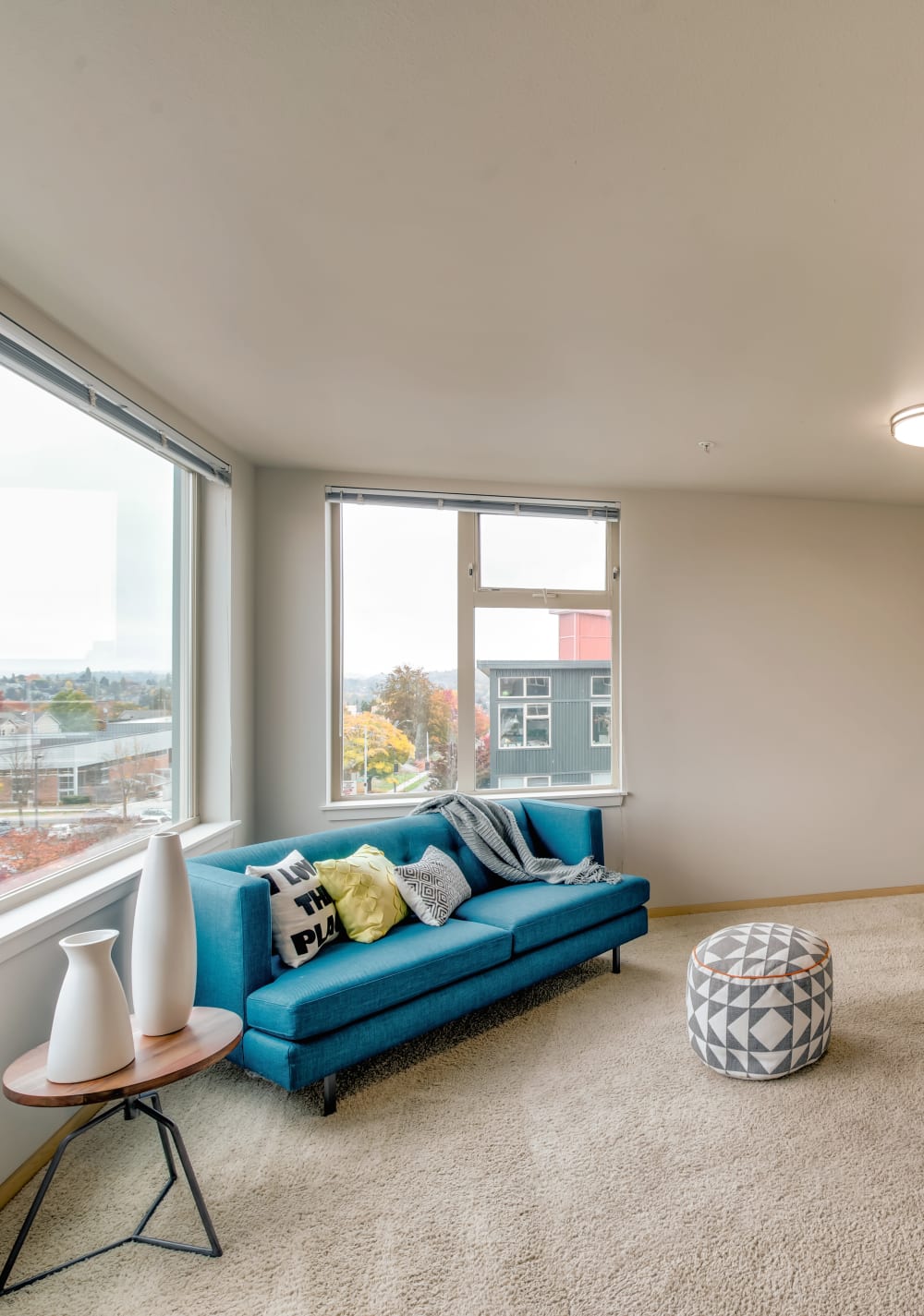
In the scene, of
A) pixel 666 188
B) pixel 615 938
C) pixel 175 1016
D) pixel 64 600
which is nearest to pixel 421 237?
pixel 666 188

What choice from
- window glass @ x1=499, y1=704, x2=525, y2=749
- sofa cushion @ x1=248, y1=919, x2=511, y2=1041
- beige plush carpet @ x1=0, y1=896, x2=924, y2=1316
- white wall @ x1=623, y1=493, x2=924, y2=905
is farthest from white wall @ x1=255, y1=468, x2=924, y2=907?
sofa cushion @ x1=248, y1=919, x2=511, y2=1041

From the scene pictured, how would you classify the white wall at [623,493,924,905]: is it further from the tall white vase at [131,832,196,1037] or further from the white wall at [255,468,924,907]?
the tall white vase at [131,832,196,1037]

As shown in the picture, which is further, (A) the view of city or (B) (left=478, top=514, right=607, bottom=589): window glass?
(B) (left=478, top=514, right=607, bottom=589): window glass

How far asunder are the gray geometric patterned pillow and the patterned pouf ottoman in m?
1.02

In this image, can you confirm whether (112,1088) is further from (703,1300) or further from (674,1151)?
(674,1151)

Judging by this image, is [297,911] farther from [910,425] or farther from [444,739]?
[910,425]

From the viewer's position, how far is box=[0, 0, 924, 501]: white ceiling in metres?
1.28

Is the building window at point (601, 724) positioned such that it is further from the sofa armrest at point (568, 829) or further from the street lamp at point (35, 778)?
the street lamp at point (35, 778)

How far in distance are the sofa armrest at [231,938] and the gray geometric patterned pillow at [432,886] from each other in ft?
2.25

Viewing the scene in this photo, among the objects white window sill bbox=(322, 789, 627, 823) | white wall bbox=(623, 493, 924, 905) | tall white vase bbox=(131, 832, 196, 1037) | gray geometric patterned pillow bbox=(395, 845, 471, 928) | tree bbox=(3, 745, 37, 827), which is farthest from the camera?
white wall bbox=(623, 493, 924, 905)

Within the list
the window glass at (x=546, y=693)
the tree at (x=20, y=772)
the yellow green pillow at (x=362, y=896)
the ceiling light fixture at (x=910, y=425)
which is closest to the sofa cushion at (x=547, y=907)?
the yellow green pillow at (x=362, y=896)

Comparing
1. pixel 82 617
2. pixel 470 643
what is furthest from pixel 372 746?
pixel 82 617

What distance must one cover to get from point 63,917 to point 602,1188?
172 cm

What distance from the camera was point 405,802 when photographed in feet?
13.5
